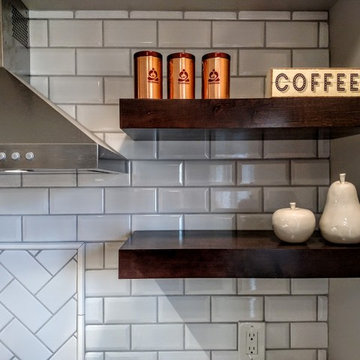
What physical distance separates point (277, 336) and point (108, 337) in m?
0.57

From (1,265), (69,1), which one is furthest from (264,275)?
(69,1)

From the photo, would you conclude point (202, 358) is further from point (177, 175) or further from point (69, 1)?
point (69, 1)

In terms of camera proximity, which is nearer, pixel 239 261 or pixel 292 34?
pixel 239 261

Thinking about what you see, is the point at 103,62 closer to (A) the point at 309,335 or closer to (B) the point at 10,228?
(B) the point at 10,228

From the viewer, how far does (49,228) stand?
1227 mm

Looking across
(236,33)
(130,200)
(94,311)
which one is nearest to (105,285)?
(94,311)

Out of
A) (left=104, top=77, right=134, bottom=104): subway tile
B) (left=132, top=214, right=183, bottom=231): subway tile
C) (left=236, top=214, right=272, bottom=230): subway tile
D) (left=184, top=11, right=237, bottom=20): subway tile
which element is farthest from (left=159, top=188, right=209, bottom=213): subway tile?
(left=184, top=11, right=237, bottom=20): subway tile

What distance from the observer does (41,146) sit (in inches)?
29.8

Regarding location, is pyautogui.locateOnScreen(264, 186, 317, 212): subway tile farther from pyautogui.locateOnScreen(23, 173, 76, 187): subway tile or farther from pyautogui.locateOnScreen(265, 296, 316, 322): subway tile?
pyautogui.locateOnScreen(23, 173, 76, 187): subway tile

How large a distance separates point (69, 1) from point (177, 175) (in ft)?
2.12

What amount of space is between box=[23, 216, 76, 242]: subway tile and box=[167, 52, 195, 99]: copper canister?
0.57m

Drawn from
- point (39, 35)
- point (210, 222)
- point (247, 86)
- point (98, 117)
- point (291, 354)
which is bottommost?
point (291, 354)

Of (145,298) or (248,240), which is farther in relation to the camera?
(145,298)

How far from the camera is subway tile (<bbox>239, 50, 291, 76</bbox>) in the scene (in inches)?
48.3
